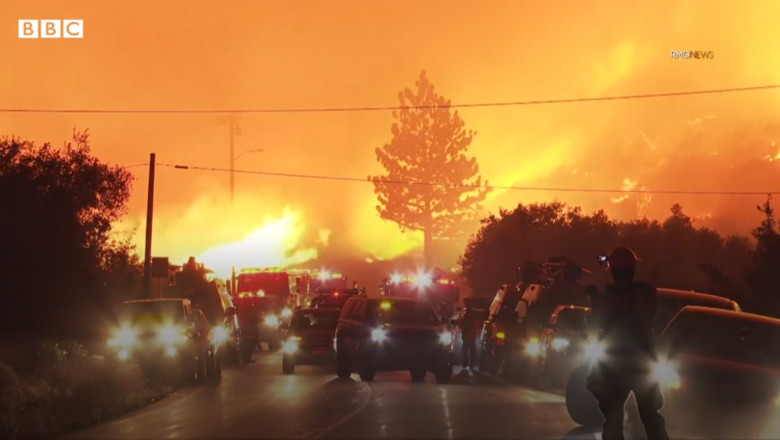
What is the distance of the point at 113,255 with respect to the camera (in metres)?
42.1

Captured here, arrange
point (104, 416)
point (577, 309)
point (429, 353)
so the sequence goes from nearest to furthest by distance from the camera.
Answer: point (104, 416)
point (577, 309)
point (429, 353)

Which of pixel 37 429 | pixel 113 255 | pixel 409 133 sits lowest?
pixel 37 429

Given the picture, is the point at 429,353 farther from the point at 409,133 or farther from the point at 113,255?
the point at 409,133

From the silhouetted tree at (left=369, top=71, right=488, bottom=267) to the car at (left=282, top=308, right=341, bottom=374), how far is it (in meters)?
84.4

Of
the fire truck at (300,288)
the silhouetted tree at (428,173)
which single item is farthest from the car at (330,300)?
the silhouetted tree at (428,173)

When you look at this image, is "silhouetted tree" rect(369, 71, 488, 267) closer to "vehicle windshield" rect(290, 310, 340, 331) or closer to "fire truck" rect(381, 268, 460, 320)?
"fire truck" rect(381, 268, 460, 320)

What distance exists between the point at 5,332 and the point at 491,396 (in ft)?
61.0

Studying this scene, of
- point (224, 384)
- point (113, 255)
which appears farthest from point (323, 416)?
point (113, 255)

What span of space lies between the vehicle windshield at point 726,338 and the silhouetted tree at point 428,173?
103347 millimetres

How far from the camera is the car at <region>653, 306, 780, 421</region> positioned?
1254 cm

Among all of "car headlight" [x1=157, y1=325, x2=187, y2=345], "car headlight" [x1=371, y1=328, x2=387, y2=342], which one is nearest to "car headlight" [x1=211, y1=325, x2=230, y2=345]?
"car headlight" [x1=157, y1=325, x2=187, y2=345]

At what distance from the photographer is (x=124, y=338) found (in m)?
27.0

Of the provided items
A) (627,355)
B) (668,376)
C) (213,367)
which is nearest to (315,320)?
(213,367)

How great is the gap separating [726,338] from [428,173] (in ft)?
349
